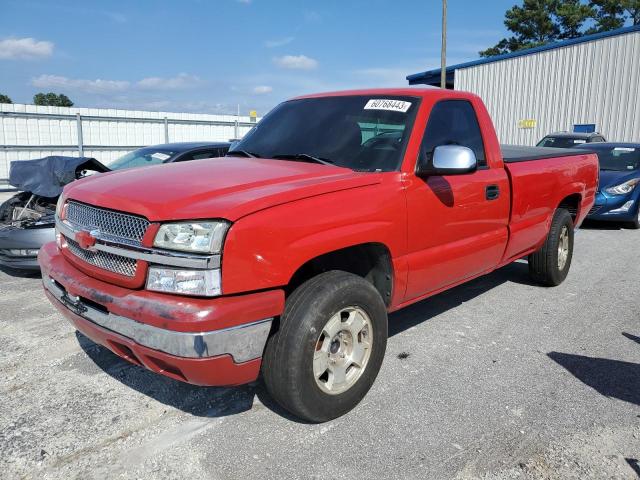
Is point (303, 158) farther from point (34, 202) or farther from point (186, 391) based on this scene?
point (34, 202)

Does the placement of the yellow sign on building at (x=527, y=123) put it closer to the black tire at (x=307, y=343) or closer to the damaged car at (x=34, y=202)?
the damaged car at (x=34, y=202)

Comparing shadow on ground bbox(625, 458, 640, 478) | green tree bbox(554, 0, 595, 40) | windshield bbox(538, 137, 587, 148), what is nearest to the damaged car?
shadow on ground bbox(625, 458, 640, 478)

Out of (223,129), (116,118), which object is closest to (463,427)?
(116,118)

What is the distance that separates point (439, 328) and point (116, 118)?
14606mm

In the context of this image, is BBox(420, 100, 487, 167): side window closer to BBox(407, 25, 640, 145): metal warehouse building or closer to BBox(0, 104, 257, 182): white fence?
BBox(0, 104, 257, 182): white fence

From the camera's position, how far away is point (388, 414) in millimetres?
3033

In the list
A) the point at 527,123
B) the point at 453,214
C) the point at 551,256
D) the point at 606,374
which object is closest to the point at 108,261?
the point at 453,214

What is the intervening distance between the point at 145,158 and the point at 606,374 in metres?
6.14

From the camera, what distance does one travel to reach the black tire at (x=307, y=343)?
2.63 m

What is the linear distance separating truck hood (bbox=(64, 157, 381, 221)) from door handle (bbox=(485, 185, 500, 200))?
1230mm

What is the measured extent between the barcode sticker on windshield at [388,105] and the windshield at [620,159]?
7969 mm

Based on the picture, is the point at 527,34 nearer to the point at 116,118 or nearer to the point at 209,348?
the point at 116,118

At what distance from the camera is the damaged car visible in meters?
5.70

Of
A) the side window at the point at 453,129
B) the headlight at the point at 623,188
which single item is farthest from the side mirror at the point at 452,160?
the headlight at the point at 623,188
